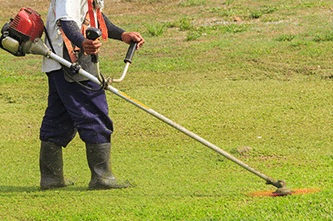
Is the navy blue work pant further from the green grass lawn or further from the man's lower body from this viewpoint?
the green grass lawn

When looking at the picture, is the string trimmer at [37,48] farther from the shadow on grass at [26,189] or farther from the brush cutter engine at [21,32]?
the shadow on grass at [26,189]

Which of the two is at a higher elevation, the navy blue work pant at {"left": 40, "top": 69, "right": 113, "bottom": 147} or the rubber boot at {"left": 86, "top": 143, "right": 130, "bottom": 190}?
the navy blue work pant at {"left": 40, "top": 69, "right": 113, "bottom": 147}

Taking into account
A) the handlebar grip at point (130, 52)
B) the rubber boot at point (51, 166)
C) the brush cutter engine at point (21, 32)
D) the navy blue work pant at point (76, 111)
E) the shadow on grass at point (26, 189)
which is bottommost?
the shadow on grass at point (26, 189)

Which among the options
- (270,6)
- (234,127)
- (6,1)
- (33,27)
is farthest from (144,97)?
(6,1)

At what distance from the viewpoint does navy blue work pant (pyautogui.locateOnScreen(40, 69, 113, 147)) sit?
10.4ft

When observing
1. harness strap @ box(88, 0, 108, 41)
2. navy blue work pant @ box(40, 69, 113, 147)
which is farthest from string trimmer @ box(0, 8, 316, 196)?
harness strap @ box(88, 0, 108, 41)

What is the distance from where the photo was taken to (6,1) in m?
14.6

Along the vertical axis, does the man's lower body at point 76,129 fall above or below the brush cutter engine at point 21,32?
below

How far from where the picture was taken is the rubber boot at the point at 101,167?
3219mm

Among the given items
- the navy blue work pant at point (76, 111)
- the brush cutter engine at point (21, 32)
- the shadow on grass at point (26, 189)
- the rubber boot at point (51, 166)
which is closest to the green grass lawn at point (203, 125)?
the shadow on grass at point (26, 189)

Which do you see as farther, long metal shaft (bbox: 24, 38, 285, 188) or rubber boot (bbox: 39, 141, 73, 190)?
rubber boot (bbox: 39, 141, 73, 190)

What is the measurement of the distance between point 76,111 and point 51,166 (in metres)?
0.58

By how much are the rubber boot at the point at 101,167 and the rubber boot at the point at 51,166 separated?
0.98ft

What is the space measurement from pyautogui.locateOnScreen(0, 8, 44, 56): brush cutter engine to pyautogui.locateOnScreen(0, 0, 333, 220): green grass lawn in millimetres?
1180
